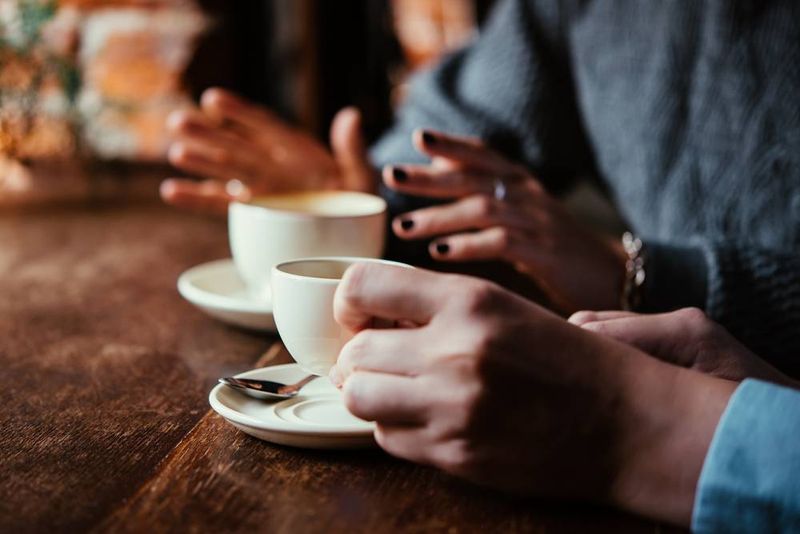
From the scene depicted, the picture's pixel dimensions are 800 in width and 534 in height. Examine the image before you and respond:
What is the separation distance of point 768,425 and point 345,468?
0.83 feet

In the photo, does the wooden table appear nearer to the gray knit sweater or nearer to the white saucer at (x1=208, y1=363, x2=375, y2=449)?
the white saucer at (x1=208, y1=363, x2=375, y2=449)

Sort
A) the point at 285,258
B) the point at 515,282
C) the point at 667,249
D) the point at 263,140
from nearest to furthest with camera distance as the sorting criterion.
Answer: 1. the point at 285,258
2. the point at 667,249
3. the point at 515,282
4. the point at 263,140

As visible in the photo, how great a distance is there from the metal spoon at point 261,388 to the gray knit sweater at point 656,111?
483 millimetres

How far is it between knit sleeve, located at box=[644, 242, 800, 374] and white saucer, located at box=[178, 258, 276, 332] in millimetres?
432

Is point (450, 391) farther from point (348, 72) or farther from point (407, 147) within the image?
point (348, 72)

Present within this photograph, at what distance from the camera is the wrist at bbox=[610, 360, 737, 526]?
49cm

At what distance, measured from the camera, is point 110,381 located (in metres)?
0.72

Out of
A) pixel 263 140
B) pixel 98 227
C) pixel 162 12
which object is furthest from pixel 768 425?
pixel 162 12

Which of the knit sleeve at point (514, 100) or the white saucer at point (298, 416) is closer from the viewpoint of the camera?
the white saucer at point (298, 416)

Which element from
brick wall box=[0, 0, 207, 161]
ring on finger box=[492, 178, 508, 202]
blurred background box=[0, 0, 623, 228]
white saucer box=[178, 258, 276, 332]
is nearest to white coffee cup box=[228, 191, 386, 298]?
white saucer box=[178, 258, 276, 332]

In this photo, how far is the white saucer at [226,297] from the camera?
83cm

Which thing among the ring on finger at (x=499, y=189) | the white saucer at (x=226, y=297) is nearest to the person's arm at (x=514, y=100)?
the ring on finger at (x=499, y=189)

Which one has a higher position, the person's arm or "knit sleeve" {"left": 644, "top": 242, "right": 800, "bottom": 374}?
the person's arm

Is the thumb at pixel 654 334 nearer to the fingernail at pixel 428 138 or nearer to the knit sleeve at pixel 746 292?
the knit sleeve at pixel 746 292
